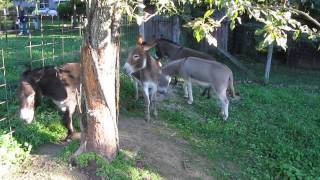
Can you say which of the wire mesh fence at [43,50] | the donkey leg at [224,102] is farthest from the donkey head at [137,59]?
the donkey leg at [224,102]

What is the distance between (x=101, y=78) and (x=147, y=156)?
151 centimetres

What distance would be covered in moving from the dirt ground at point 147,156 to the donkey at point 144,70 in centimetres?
43

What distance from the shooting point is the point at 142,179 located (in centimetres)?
525

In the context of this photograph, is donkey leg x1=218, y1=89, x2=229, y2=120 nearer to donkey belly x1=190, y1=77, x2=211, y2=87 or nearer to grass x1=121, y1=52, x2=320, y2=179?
grass x1=121, y1=52, x2=320, y2=179

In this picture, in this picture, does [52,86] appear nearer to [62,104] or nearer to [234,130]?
[62,104]

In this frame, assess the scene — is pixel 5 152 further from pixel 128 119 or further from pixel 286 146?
pixel 286 146

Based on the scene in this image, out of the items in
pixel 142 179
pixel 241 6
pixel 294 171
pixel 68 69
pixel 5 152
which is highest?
pixel 241 6

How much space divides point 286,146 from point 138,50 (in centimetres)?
313

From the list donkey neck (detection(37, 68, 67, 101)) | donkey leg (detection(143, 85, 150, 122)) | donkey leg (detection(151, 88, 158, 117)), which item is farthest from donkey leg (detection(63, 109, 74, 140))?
donkey leg (detection(151, 88, 158, 117))

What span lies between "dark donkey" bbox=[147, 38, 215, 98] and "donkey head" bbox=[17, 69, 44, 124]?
3.78m

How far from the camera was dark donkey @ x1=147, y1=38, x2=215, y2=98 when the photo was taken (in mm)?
9180

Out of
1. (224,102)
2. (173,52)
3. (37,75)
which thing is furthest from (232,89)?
(37,75)

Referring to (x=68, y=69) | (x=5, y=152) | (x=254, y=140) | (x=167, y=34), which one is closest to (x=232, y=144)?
(x=254, y=140)

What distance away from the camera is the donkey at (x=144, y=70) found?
727cm
